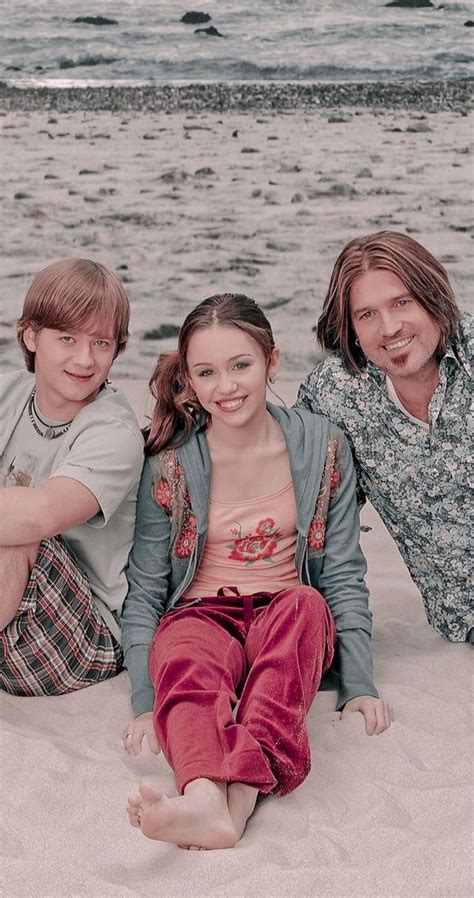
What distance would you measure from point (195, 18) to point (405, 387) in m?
4.50

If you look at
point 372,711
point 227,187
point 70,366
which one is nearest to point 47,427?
point 70,366

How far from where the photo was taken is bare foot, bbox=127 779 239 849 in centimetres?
151

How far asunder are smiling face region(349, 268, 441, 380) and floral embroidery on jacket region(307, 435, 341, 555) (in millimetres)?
215

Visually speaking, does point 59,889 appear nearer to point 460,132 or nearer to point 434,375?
point 434,375

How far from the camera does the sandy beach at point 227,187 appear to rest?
595 cm

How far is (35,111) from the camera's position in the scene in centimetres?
610

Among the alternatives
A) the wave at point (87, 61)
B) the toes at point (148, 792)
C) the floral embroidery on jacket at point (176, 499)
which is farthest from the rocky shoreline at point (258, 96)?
the toes at point (148, 792)

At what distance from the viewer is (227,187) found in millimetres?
6012

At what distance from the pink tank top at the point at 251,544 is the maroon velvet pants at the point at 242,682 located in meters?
0.05

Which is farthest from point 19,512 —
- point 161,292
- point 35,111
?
point 35,111

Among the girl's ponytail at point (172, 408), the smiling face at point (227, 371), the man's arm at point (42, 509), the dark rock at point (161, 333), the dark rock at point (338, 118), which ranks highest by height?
the smiling face at point (227, 371)

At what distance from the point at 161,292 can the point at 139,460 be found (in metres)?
3.98

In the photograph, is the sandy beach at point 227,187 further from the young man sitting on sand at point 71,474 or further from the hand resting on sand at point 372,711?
the hand resting on sand at point 372,711

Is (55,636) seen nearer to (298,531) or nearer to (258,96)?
(298,531)
